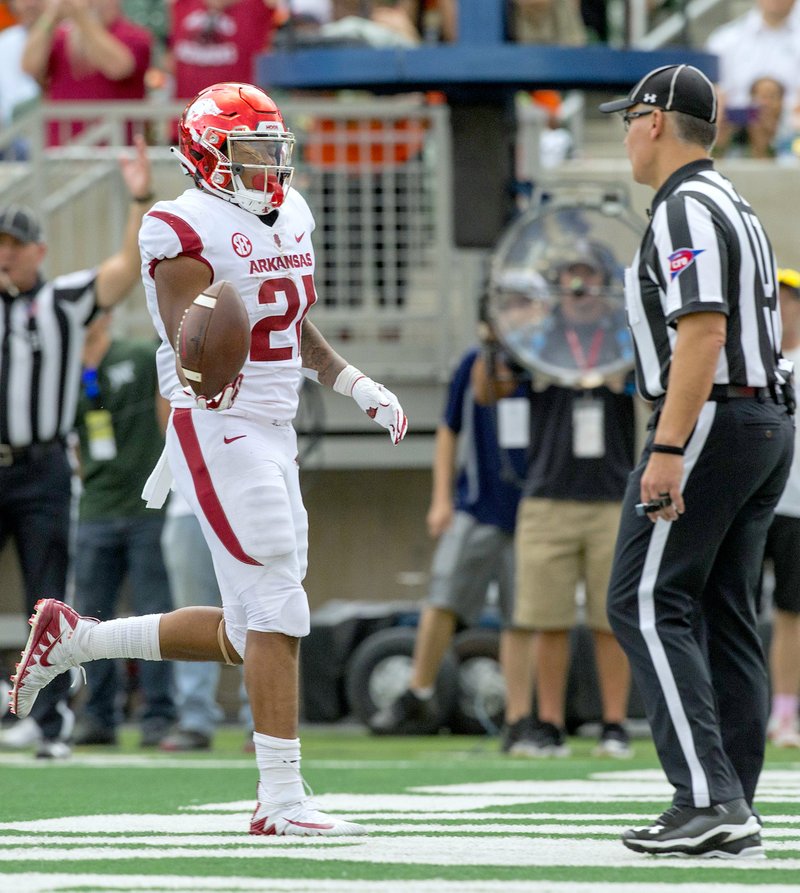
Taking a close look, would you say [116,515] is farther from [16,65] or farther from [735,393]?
[735,393]

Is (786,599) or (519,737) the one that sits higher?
(786,599)

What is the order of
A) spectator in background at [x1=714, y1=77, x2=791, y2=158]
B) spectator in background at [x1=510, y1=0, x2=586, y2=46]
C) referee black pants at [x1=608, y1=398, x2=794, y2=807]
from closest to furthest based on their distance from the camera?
referee black pants at [x1=608, y1=398, x2=794, y2=807], spectator in background at [x1=510, y1=0, x2=586, y2=46], spectator in background at [x1=714, y1=77, x2=791, y2=158]

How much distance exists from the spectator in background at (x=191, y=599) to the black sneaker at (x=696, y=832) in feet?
14.8

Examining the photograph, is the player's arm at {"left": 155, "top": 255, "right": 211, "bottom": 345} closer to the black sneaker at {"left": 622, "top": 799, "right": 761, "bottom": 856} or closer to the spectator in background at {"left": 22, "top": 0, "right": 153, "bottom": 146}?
the black sneaker at {"left": 622, "top": 799, "right": 761, "bottom": 856}

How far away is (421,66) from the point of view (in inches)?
403

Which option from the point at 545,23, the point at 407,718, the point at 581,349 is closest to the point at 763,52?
the point at 545,23

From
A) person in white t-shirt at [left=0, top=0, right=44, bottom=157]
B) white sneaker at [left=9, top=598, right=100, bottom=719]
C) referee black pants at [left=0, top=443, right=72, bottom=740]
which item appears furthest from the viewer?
person in white t-shirt at [left=0, top=0, right=44, bottom=157]

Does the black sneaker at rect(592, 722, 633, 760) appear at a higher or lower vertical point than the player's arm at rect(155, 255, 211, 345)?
lower

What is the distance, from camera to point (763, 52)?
1229cm

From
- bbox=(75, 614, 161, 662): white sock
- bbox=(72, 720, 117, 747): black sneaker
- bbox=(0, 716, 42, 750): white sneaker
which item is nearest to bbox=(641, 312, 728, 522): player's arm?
bbox=(75, 614, 161, 662): white sock

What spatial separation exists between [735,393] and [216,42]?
7701 mm

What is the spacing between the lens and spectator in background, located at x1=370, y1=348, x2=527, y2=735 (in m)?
8.98

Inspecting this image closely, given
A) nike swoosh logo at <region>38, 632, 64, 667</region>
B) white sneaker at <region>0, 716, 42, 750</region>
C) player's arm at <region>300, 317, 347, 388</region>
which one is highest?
player's arm at <region>300, 317, 347, 388</region>

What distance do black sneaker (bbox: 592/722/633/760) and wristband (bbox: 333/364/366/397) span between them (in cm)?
341
